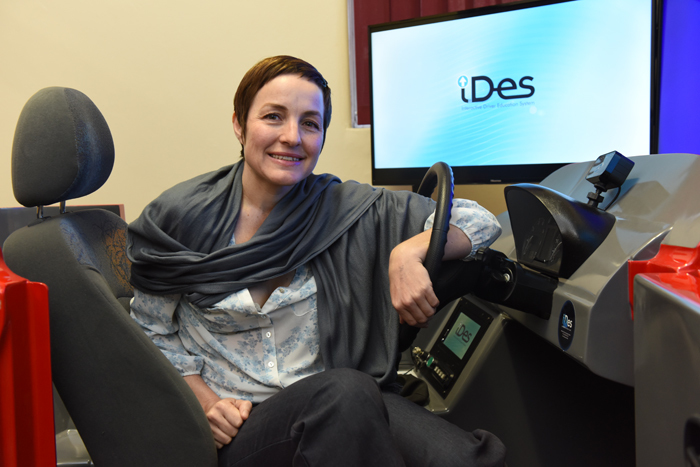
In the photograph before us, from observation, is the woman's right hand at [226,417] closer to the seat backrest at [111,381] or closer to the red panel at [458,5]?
the seat backrest at [111,381]

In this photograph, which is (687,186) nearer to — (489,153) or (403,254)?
(403,254)

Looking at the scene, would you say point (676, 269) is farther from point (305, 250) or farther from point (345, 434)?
point (305, 250)

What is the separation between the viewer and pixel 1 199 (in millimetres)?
2219

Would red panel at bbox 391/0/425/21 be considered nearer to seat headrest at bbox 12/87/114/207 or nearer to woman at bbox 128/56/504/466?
woman at bbox 128/56/504/466

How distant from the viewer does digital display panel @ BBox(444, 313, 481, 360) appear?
3.81 feet

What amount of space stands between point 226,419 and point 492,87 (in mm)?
1403

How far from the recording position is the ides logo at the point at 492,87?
167 centimetres

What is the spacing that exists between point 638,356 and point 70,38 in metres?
2.42

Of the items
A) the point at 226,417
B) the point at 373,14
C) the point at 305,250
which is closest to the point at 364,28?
the point at 373,14

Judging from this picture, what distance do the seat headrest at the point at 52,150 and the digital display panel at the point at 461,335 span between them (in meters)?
0.90

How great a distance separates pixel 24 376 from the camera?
671 millimetres

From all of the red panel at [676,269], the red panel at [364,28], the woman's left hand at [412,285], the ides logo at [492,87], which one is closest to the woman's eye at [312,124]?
the woman's left hand at [412,285]

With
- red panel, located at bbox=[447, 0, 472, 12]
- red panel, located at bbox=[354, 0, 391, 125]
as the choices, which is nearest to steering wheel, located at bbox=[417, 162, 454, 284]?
red panel, located at bbox=[354, 0, 391, 125]

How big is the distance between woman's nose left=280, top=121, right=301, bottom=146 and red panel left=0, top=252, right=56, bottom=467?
0.54 m
